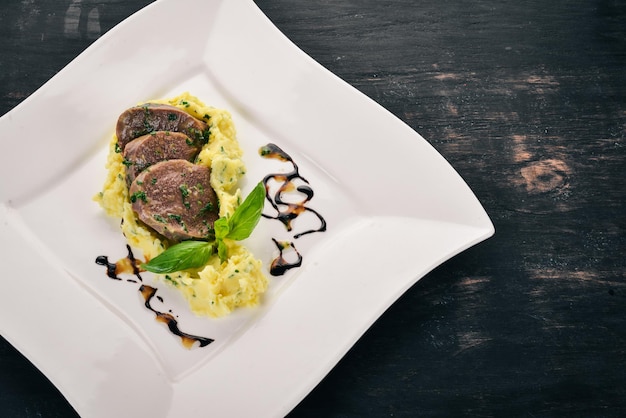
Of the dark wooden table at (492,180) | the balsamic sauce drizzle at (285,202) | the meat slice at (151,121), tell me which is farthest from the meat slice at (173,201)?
the dark wooden table at (492,180)

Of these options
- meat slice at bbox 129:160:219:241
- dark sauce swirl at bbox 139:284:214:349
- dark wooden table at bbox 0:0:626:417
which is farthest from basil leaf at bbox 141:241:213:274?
dark wooden table at bbox 0:0:626:417

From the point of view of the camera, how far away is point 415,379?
3221 mm

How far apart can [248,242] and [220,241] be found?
0.93 feet

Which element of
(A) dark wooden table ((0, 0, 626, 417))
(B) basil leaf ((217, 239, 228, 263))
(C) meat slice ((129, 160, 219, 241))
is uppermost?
(C) meat slice ((129, 160, 219, 241))

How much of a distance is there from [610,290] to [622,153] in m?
0.89

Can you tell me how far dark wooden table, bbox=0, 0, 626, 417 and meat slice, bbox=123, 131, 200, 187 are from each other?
1120 millimetres

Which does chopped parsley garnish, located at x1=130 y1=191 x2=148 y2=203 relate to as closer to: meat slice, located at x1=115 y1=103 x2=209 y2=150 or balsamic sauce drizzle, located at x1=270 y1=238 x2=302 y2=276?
meat slice, located at x1=115 y1=103 x2=209 y2=150

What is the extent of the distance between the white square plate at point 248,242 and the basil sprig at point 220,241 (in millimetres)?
289

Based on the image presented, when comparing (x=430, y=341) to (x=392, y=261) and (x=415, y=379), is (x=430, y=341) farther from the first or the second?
(x=392, y=261)

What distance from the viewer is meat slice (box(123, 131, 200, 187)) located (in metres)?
3.17

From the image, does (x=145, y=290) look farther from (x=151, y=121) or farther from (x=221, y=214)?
(x=151, y=121)

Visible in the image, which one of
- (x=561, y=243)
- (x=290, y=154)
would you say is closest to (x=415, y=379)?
(x=561, y=243)

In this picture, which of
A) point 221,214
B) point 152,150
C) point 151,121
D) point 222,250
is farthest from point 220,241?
point 151,121

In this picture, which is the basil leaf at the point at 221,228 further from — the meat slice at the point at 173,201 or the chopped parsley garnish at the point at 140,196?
the chopped parsley garnish at the point at 140,196
